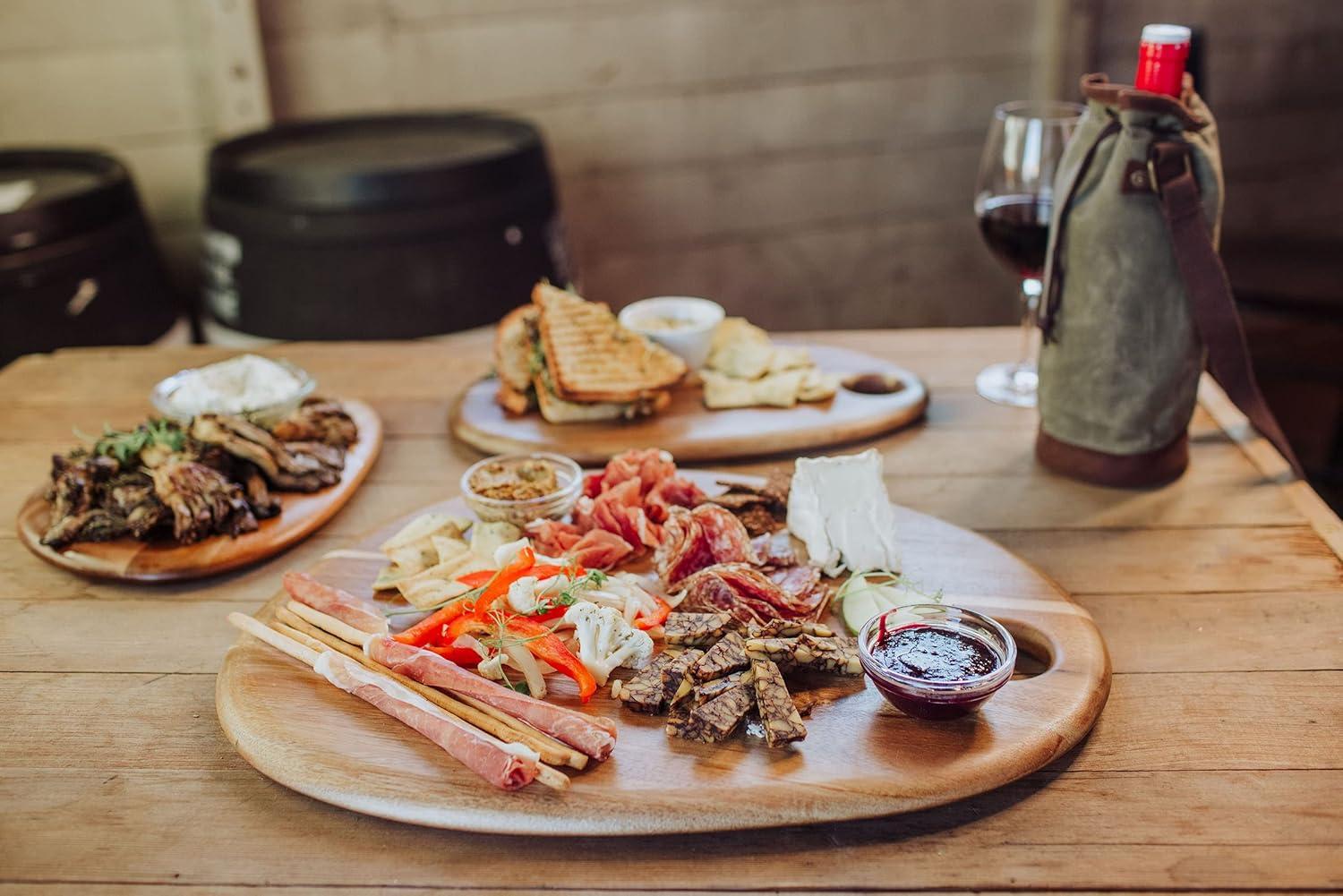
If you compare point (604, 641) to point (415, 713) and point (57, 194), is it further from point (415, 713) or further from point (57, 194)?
point (57, 194)

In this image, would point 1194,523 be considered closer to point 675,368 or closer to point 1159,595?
point 1159,595

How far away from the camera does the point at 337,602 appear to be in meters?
1.48

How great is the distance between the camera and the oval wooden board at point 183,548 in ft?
5.49

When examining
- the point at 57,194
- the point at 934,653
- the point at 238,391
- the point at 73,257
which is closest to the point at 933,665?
the point at 934,653

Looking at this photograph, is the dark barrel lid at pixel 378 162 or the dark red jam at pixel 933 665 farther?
the dark barrel lid at pixel 378 162

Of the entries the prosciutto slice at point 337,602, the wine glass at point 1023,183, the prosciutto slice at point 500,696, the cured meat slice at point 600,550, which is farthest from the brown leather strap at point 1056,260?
the prosciutto slice at point 337,602

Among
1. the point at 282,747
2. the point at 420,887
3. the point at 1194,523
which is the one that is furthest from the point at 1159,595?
the point at 282,747

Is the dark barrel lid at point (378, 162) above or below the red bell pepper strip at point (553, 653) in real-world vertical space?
above

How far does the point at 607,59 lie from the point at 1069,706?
3182mm

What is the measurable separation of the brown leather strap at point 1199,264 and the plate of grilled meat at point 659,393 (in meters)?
0.57

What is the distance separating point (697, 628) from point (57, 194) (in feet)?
8.36

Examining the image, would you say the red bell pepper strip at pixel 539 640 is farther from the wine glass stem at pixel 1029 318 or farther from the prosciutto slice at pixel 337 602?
the wine glass stem at pixel 1029 318

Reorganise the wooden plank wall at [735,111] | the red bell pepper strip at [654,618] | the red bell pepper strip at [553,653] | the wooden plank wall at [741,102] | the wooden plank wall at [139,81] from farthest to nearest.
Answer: the wooden plank wall at [735,111]
the wooden plank wall at [741,102]
the wooden plank wall at [139,81]
the red bell pepper strip at [654,618]
the red bell pepper strip at [553,653]

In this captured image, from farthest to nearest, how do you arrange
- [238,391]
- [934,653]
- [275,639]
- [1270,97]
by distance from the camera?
[1270,97], [238,391], [275,639], [934,653]
